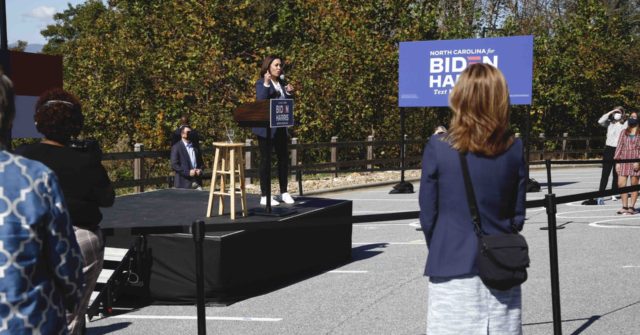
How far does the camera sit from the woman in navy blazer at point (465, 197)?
360 centimetres

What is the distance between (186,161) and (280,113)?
238 inches

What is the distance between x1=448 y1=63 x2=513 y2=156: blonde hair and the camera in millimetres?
3584

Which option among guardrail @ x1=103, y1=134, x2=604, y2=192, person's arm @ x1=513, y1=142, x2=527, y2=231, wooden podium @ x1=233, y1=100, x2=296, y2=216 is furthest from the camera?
guardrail @ x1=103, y1=134, x2=604, y2=192

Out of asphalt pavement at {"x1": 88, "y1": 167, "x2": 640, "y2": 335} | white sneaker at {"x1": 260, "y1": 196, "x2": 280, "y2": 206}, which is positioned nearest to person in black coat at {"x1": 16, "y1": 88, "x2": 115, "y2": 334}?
asphalt pavement at {"x1": 88, "y1": 167, "x2": 640, "y2": 335}

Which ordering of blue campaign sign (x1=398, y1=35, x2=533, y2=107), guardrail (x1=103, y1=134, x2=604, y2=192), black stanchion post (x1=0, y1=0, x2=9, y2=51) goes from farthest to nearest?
blue campaign sign (x1=398, y1=35, x2=533, y2=107) → guardrail (x1=103, y1=134, x2=604, y2=192) → black stanchion post (x1=0, y1=0, x2=9, y2=51)

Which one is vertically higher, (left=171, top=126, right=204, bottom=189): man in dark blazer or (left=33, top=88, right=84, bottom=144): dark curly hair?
(left=33, top=88, right=84, bottom=144): dark curly hair

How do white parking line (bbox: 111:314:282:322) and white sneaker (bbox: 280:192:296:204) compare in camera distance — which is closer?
white parking line (bbox: 111:314:282:322)

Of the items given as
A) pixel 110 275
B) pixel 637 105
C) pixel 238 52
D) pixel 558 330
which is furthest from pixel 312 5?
pixel 558 330

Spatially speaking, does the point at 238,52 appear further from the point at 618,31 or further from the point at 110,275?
the point at 110,275

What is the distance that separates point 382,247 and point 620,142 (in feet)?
18.6

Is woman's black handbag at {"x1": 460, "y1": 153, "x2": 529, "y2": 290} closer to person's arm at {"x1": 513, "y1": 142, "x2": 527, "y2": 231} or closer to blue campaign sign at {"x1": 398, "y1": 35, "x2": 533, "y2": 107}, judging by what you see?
person's arm at {"x1": 513, "y1": 142, "x2": 527, "y2": 231}

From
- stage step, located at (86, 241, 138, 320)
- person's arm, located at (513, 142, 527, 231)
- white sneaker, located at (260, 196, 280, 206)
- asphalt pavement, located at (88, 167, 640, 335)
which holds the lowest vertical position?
asphalt pavement, located at (88, 167, 640, 335)

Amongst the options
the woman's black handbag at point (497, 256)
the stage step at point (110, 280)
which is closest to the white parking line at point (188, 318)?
the stage step at point (110, 280)

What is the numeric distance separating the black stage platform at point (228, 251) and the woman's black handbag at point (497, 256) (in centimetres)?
303
